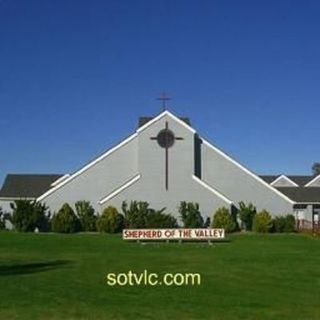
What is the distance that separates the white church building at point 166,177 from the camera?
182 ft

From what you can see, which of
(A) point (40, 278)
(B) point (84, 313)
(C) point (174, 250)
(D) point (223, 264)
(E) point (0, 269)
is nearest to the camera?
(B) point (84, 313)

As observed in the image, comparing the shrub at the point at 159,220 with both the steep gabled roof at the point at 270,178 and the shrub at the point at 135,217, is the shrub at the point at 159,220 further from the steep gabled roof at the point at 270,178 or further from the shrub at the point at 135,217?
the steep gabled roof at the point at 270,178

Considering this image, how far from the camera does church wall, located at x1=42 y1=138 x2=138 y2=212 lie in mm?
56031

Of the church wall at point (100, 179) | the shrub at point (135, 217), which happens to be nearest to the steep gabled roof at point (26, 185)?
the church wall at point (100, 179)

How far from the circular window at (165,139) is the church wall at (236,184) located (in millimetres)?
2786

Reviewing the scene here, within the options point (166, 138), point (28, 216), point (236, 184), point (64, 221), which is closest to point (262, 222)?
point (236, 184)

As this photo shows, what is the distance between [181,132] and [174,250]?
76.3ft

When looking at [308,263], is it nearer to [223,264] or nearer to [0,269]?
[223,264]

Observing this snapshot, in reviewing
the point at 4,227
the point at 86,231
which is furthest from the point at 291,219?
the point at 4,227

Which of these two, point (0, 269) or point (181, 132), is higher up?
point (181, 132)

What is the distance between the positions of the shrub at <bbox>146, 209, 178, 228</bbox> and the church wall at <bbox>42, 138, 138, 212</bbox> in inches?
170

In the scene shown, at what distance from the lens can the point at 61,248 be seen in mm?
35438

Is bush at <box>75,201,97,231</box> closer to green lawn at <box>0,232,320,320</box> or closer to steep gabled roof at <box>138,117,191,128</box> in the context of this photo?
steep gabled roof at <box>138,117,191,128</box>

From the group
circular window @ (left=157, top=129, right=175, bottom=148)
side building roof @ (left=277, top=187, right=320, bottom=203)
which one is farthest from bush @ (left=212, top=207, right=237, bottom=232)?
side building roof @ (left=277, top=187, right=320, bottom=203)
